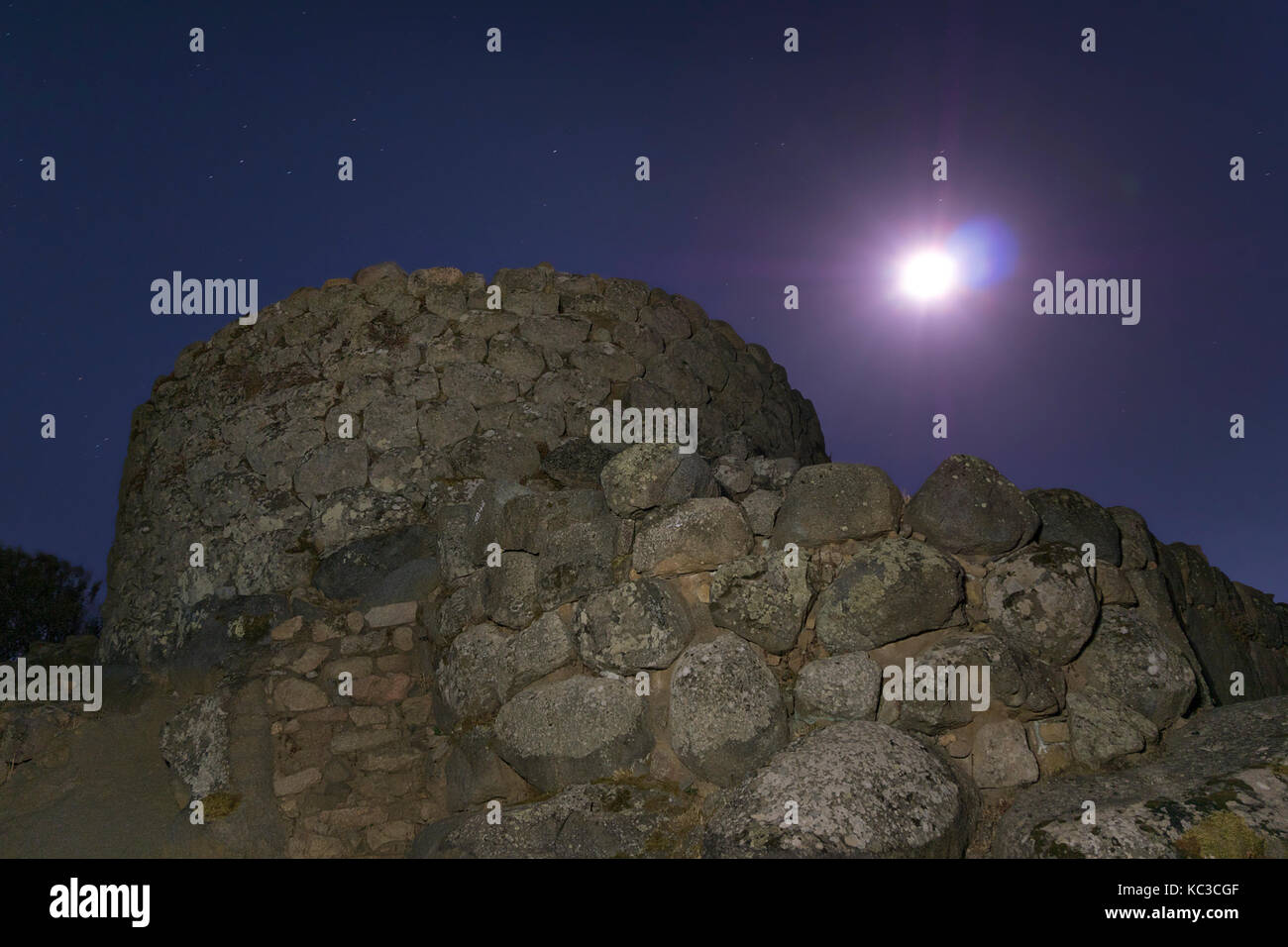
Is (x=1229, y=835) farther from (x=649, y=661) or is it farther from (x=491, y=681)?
(x=491, y=681)

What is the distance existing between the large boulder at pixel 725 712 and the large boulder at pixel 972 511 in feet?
3.26

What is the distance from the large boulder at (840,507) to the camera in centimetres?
389

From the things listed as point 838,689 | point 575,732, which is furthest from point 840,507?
point 575,732

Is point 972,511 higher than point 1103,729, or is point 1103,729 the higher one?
point 972,511

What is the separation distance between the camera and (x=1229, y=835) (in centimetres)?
279

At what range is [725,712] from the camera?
144 inches

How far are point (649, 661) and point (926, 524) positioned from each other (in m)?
1.39

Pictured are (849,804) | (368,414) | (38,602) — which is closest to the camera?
(849,804)

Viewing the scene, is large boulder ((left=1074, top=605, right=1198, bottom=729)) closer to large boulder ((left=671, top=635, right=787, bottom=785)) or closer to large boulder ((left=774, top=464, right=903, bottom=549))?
large boulder ((left=774, top=464, right=903, bottom=549))

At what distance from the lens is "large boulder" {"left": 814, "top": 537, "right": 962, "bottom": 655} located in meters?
3.62

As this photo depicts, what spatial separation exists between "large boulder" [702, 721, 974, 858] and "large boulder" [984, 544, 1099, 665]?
0.69 meters

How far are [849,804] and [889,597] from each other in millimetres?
953

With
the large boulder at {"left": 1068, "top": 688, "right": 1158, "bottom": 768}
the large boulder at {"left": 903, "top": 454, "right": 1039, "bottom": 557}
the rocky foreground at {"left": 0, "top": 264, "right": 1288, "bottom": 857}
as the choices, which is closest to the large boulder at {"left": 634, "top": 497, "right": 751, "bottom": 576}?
the rocky foreground at {"left": 0, "top": 264, "right": 1288, "bottom": 857}

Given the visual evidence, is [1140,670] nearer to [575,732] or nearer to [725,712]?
[725,712]
